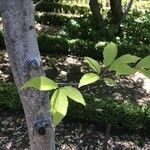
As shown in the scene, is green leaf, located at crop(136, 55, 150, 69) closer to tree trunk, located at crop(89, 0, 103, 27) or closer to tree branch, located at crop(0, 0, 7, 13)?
tree branch, located at crop(0, 0, 7, 13)

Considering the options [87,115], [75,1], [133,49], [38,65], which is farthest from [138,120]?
[75,1]

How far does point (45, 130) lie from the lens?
1.13 meters

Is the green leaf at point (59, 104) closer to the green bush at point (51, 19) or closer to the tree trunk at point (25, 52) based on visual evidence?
the tree trunk at point (25, 52)

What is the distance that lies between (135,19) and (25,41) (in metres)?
12.4

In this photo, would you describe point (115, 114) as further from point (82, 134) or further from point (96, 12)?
point (96, 12)

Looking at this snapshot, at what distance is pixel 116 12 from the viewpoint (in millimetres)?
12000

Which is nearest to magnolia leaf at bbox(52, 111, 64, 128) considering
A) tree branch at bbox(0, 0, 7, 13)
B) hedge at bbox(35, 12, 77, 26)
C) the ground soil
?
tree branch at bbox(0, 0, 7, 13)

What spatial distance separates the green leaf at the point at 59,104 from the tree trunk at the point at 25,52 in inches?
7.0

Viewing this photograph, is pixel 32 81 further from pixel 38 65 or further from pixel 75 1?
pixel 75 1

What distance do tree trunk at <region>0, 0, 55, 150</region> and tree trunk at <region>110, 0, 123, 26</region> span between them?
1109 centimetres

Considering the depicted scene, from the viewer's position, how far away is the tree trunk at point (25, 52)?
953 millimetres

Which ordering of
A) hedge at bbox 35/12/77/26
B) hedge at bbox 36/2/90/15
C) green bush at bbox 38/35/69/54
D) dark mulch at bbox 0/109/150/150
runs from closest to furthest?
dark mulch at bbox 0/109/150/150, green bush at bbox 38/35/69/54, hedge at bbox 35/12/77/26, hedge at bbox 36/2/90/15

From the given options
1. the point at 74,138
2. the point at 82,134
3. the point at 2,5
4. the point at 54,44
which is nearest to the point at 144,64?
the point at 2,5

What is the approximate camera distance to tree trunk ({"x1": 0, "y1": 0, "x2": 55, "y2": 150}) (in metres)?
0.95
